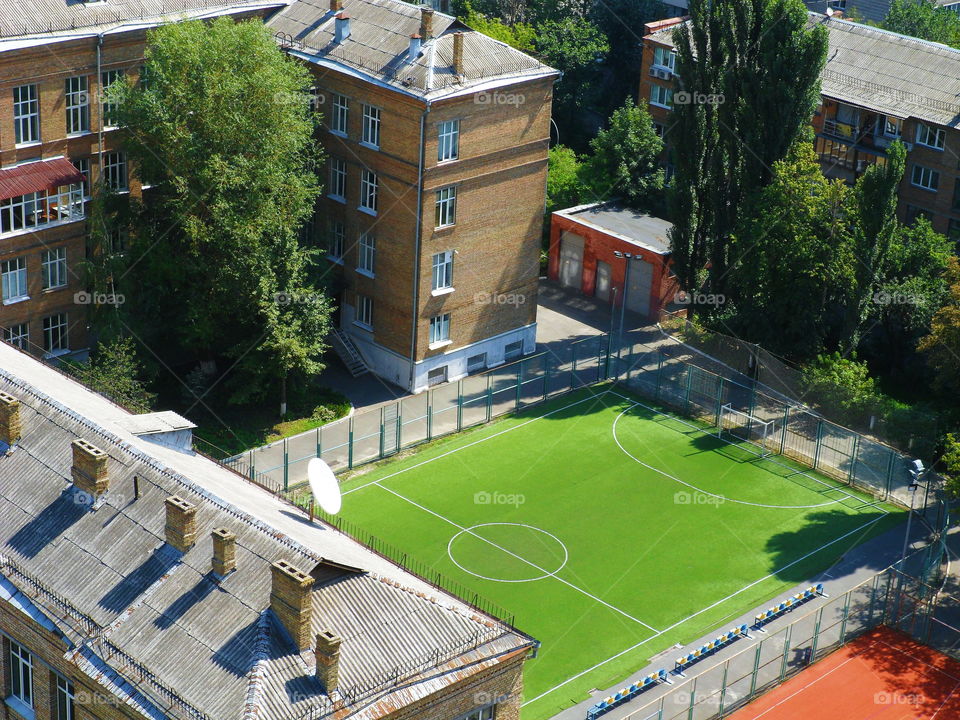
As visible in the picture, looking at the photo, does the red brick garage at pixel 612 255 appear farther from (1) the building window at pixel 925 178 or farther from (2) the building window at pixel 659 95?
(1) the building window at pixel 925 178

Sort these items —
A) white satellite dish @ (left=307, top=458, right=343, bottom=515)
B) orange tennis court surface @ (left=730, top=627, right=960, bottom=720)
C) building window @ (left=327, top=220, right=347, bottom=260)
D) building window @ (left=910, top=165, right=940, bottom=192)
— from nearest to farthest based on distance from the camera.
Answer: white satellite dish @ (left=307, top=458, right=343, bottom=515)
orange tennis court surface @ (left=730, top=627, right=960, bottom=720)
building window @ (left=327, top=220, right=347, bottom=260)
building window @ (left=910, top=165, right=940, bottom=192)

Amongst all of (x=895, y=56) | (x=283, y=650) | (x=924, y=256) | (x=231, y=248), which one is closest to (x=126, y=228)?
(x=231, y=248)

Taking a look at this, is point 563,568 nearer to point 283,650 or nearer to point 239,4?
point 283,650

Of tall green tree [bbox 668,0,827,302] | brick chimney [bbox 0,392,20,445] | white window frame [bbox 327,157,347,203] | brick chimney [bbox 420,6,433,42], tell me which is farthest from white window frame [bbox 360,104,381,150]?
brick chimney [bbox 0,392,20,445]

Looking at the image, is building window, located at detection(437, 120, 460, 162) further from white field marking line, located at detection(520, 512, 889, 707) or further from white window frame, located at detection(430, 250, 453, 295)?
white field marking line, located at detection(520, 512, 889, 707)

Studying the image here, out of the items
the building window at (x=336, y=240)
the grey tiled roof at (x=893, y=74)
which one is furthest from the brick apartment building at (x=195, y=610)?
the grey tiled roof at (x=893, y=74)

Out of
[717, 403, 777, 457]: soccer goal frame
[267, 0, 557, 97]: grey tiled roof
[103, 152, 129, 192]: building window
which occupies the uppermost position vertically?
[267, 0, 557, 97]: grey tiled roof
